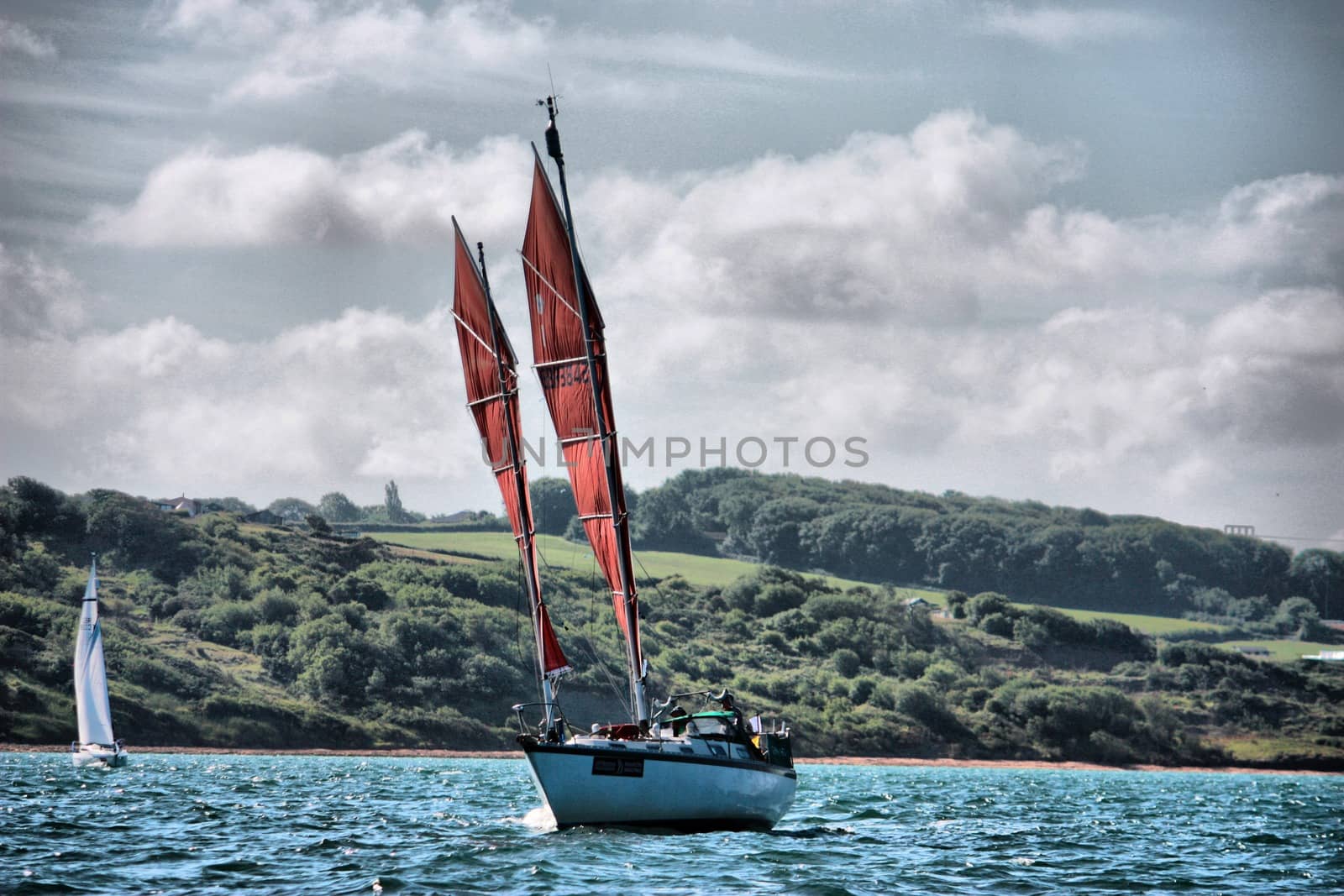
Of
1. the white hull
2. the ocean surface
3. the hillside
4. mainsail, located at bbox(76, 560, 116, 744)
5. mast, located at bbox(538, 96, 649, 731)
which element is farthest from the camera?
the hillside

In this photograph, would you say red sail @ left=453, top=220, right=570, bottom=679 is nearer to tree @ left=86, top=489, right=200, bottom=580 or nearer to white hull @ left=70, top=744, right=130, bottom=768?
white hull @ left=70, top=744, right=130, bottom=768

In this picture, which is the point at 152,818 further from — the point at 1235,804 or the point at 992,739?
the point at 992,739

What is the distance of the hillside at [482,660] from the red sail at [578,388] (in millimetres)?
91674

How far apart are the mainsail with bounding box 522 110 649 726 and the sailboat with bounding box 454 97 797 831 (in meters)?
0.04

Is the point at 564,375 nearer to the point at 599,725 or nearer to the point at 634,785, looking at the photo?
the point at 599,725

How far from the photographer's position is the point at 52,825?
42.7m

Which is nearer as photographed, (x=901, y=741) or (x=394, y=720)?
(x=394, y=720)

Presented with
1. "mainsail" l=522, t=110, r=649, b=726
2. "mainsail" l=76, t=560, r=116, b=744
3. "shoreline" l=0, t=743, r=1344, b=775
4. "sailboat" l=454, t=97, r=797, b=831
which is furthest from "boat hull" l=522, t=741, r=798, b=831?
"shoreline" l=0, t=743, r=1344, b=775

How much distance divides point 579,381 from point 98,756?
53.1 meters

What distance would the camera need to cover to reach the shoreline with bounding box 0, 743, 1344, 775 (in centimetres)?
12669

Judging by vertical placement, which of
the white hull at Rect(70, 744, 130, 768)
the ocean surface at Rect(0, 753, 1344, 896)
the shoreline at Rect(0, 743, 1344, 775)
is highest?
the ocean surface at Rect(0, 753, 1344, 896)

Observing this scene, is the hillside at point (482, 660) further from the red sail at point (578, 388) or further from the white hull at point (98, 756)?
the red sail at point (578, 388)

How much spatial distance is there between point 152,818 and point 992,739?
128 meters

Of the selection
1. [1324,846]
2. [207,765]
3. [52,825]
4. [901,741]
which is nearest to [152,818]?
[52,825]
